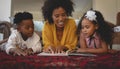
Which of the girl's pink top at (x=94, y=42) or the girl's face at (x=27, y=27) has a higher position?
the girl's face at (x=27, y=27)

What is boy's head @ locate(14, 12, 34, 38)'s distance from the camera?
1504 millimetres

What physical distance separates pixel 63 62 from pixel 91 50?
447mm

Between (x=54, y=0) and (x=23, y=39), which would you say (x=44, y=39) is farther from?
(x=54, y=0)

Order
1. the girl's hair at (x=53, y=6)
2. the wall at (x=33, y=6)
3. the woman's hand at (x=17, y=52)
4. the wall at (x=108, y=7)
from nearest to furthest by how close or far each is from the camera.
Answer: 1. the woman's hand at (x=17, y=52)
2. the girl's hair at (x=53, y=6)
3. the wall at (x=33, y=6)
4. the wall at (x=108, y=7)

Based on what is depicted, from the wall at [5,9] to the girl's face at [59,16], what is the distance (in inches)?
72.8

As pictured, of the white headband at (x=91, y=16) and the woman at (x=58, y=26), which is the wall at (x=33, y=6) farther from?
the white headband at (x=91, y=16)

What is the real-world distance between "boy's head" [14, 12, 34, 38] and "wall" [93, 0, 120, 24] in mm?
2022

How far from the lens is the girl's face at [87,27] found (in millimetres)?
1511

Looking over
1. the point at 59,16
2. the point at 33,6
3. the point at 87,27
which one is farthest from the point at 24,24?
the point at 33,6

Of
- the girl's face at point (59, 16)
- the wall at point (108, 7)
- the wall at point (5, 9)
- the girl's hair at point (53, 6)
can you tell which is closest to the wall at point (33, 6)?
the wall at point (5, 9)

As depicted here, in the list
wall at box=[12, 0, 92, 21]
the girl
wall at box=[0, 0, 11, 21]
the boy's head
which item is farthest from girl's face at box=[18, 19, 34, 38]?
wall at box=[0, 0, 11, 21]

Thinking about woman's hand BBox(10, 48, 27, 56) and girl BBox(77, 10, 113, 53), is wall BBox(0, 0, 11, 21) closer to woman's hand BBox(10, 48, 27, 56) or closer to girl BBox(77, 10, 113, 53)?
girl BBox(77, 10, 113, 53)

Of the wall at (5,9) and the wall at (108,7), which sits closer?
the wall at (5,9)

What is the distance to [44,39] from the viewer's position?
5.24 feet
